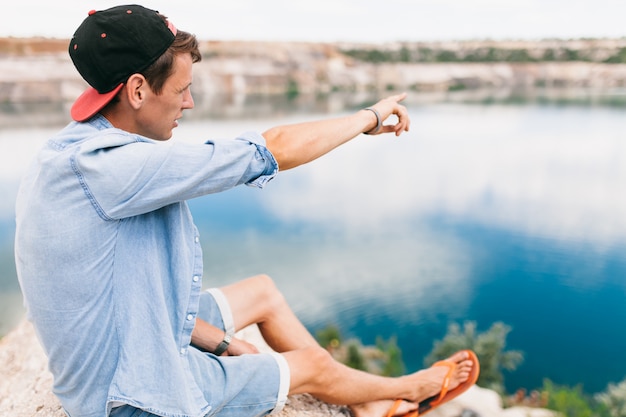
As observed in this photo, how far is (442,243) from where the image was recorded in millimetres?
11992

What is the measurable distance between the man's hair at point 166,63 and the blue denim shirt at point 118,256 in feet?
0.51

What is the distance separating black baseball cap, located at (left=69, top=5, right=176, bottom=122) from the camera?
1286 mm

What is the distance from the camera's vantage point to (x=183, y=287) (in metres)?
1.44

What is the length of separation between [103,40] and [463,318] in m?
8.28

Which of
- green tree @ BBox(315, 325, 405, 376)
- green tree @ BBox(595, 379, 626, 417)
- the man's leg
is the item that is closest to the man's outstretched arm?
the man's leg

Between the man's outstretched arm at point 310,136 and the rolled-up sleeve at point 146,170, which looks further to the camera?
the man's outstretched arm at point 310,136

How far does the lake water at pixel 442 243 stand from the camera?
8430 millimetres

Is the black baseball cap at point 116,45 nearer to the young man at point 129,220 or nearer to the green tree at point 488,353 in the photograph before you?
the young man at point 129,220

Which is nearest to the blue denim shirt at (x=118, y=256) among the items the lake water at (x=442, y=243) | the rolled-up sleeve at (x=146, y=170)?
the rolled-up sleeve at (x=146, y=170)

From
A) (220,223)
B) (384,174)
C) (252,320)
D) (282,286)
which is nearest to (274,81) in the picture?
(384,174)

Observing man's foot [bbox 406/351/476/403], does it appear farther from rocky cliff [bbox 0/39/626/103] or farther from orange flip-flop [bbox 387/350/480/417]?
rocky cliff [bbox 0/39/626/103]

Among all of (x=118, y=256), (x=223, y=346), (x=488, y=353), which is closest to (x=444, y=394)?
(x=223, y=346)

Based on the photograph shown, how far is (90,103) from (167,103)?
0.20 metres

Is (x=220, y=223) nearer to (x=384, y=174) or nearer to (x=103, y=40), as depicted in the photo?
(x=384, y=174)
